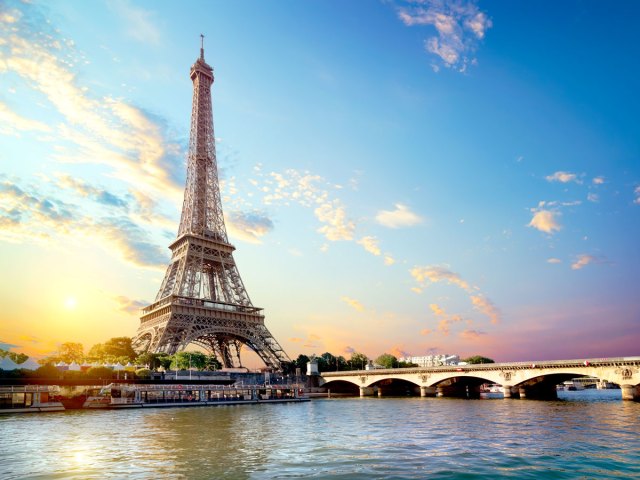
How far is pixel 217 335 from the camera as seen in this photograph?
348 ft

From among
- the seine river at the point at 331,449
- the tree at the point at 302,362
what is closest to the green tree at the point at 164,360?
the seine river at the point at 331,449

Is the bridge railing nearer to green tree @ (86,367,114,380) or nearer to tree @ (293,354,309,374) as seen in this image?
tree @ (293,354,309,374)

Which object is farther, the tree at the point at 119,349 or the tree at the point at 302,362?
the tree at the point at 302,362

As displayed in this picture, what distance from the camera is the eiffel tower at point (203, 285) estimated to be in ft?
302

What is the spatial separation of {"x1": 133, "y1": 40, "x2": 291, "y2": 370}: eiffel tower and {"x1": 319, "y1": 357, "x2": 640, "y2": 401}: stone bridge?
74.4ft

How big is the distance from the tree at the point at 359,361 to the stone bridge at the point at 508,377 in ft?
118

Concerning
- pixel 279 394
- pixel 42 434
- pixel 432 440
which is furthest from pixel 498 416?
pixel 279 394

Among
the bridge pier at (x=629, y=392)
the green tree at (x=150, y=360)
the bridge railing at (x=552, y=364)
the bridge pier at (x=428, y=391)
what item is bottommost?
Answer: the bridge pier at (x=428, y=391)

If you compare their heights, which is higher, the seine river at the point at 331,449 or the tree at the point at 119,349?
the tree at the point at 119,349

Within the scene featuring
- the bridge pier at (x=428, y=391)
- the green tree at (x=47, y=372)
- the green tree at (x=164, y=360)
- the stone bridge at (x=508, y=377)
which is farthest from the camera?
the bridge pier at (x=428, y=391)

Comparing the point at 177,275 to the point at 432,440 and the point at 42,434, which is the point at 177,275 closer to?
the point at 42,434

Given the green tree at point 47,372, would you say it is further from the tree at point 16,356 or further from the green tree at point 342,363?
the green tree at point 342,363

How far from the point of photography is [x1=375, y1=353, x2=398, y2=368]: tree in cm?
16700

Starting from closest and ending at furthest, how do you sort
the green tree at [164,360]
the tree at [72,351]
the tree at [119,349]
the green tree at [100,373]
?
the green tree at [100,373]
the green tree at [164,360]
the tree at [119,349]
the tree at [72,351]
